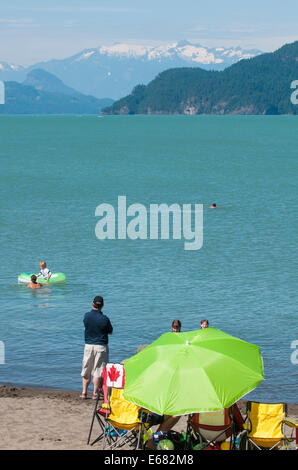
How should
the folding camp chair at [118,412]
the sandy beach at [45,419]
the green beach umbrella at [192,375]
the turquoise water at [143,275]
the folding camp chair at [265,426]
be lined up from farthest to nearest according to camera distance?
1. the turquoise water at [143,275]
2. the sandy beach at [45,419]
3. the folding camp chair at [118,412]
4. the folding camp chair at [265,426]
5. the green beach umbrella at [192,375]

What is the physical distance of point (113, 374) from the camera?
11586 mm

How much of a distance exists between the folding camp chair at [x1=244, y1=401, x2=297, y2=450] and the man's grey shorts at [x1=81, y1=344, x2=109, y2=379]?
12.5ft

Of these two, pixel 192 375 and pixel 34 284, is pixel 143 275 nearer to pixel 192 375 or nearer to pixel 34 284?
pixel 34 284

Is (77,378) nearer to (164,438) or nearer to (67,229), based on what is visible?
(164,438)

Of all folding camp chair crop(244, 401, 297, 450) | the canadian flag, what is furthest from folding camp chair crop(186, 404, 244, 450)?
the canadian flag

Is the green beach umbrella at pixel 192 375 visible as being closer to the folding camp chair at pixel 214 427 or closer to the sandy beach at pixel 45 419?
the folding camp chair at pixel 214 427

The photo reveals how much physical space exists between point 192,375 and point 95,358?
4.01m

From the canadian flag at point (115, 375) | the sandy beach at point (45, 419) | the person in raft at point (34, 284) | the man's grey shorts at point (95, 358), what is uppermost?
the canadian flag at point (115, 375)

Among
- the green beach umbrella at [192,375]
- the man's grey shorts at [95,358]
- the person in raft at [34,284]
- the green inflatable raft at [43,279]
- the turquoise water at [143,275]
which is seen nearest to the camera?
the green beach umbrella at [192,375]

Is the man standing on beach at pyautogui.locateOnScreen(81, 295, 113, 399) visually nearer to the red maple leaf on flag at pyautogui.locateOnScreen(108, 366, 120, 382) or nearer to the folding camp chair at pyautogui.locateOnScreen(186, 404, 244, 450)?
the red maple leaf on flag at pyautogui.locateOnScreen(108, 366, 120, 382)

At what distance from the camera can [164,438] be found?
11.0 meters

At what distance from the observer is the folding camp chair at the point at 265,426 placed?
1091 cm

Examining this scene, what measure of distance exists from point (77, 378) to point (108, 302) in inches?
305

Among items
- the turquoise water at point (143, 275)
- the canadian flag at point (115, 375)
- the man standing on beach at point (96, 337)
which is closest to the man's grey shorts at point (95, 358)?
the man standing on beach at point (96, 337)
